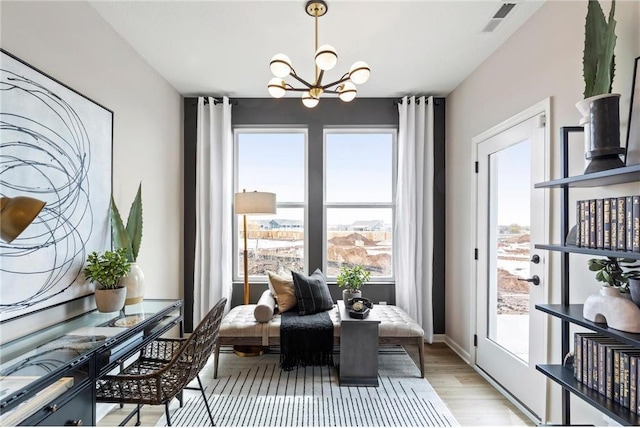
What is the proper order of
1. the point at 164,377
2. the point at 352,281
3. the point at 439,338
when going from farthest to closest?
the point at 439,338 → the point at 352,281 → the point at 164,377

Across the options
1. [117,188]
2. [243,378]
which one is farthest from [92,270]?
[243,378]

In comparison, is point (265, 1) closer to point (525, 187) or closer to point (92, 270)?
point (92, 270)

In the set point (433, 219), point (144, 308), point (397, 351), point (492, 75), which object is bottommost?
point (397, 351)

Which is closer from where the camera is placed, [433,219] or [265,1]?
[265,1]

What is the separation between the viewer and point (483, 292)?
3008 millimetres

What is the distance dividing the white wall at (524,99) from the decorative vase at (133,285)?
2.79 meters

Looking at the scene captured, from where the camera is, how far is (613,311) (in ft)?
4.52

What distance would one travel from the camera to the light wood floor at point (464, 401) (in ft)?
7.61

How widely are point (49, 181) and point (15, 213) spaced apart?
775mm

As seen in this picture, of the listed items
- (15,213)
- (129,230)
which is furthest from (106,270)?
(15,213)

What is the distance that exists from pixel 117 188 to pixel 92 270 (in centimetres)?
78

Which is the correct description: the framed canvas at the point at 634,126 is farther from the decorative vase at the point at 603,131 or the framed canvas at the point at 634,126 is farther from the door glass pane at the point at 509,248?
the door glass pane at the point at 509,248

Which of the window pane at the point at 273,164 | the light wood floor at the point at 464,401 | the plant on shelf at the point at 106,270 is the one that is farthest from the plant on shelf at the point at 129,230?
the window pane at the point at 273,164

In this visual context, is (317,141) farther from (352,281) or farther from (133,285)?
(133,285)
